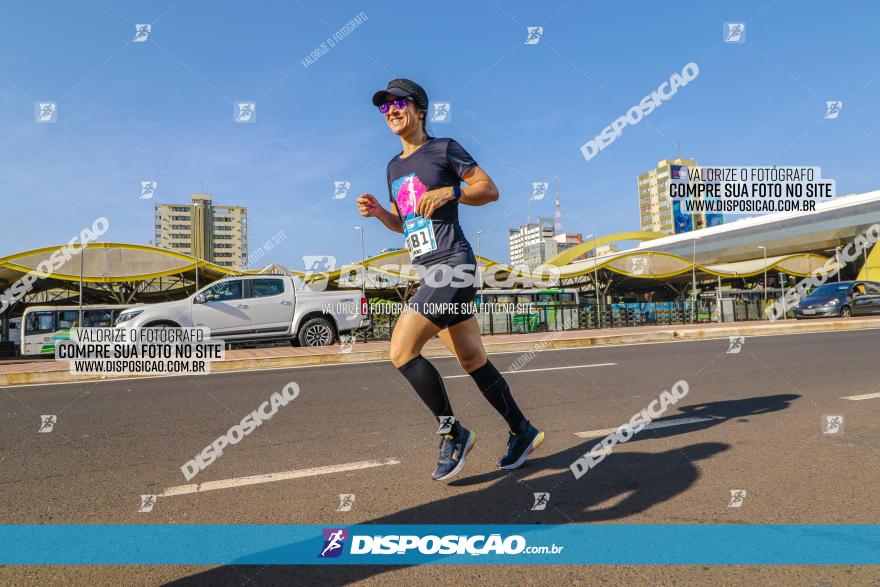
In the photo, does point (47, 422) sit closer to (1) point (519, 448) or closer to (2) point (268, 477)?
(2) point (268, 477)

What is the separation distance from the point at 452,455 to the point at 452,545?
33.0 inches

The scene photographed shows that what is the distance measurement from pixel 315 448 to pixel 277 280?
10.2 meters

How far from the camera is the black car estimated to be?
20594 millimetres

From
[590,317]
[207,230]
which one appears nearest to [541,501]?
[590,317]

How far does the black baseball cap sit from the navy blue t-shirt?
233mm

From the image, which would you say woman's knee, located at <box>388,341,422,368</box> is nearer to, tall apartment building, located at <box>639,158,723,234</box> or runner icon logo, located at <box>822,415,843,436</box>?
runner icon logo, located at <box>822,415,843,436</box>

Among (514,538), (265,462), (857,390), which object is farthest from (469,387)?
(514,538)

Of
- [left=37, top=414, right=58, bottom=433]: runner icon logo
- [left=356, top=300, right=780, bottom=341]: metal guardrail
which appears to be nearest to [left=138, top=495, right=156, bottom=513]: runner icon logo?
[left=37, top=414, right=58, bottom=433]: runner icon logo

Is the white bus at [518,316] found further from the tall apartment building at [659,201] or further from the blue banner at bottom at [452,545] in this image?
the tall apartment building at [659,201]

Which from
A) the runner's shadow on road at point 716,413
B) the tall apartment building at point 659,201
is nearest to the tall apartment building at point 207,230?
the tall apartment building at point 659,201

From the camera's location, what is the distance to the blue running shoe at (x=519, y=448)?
3029 mm

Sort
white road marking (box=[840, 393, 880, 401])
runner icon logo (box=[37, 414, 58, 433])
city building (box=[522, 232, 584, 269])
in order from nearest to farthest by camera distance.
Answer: runner icon logo (box=[37, 414, 58, 433]), white road marking (box=[840, 393, 880, 401]), city building (box=[522, 232, 584, 269])

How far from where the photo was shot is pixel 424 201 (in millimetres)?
2754

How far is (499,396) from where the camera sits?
121 inches
